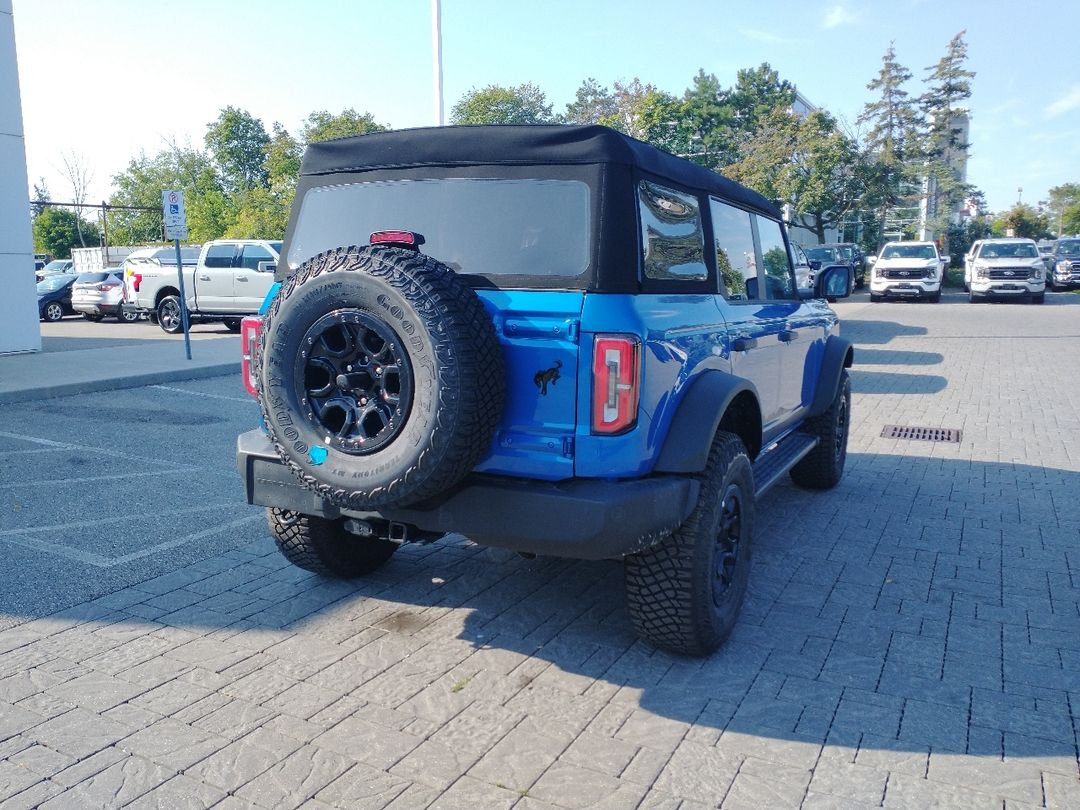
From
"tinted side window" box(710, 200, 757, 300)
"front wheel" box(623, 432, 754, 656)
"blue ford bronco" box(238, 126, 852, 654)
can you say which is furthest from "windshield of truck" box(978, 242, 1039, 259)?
"front wheel" box(623, 432, 754, 656)

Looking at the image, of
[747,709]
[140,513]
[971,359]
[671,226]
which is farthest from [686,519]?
[971,359]

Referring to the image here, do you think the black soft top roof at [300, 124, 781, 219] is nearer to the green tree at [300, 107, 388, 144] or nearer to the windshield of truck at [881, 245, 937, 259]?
the windshield of truck at [881, 245, 937, 259]

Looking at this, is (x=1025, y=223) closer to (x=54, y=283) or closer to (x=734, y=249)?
(x=54, y=283)

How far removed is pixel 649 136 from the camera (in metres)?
40.6

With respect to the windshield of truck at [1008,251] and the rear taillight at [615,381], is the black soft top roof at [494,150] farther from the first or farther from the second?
the windshield of truck at [1008,251]

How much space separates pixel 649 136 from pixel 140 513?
38.2 metres

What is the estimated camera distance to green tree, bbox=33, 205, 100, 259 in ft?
204

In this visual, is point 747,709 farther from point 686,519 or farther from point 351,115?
point 351,115

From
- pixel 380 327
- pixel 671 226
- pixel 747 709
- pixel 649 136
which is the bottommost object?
pixel 747 709

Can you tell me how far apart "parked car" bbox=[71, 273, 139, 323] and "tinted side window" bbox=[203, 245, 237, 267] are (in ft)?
15.4

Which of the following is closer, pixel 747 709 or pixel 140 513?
pixel 747 709

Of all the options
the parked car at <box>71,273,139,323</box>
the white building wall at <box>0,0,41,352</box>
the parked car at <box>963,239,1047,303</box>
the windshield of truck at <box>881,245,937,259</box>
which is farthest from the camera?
the windshield of truck at <box>881,245,937,259</box>

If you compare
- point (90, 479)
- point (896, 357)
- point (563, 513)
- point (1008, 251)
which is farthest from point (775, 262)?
point (1008, 251)

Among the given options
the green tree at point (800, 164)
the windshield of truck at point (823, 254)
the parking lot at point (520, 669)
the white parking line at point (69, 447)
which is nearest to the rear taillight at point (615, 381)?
the parking lot at point (520, 669)
